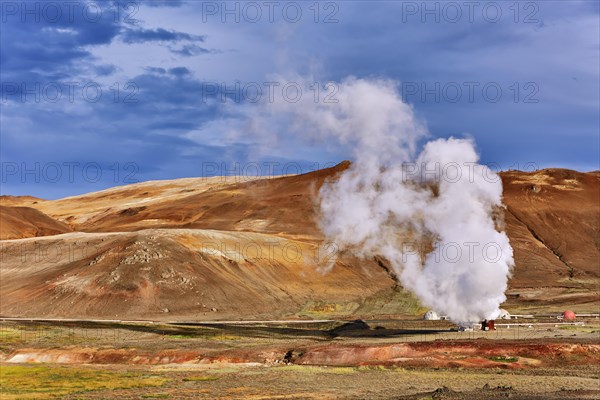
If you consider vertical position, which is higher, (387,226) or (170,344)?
(387,226)

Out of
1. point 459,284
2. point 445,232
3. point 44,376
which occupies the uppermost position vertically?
point 445,232

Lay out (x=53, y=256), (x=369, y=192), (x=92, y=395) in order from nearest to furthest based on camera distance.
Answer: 1. (x=92, y=395)
2. (x=369, y=192)
3. (x=53, y=256)

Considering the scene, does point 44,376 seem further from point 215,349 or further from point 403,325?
point 403,325

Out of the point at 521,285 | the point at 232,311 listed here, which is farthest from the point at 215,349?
the point at 521,285

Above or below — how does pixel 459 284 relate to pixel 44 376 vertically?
above

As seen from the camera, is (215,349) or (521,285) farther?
(521,285)

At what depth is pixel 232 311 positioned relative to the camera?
119 m

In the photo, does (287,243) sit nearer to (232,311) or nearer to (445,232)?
(232,311)

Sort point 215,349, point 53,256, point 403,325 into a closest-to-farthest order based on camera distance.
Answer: point 215,349 → point 403,325 → point 53,256

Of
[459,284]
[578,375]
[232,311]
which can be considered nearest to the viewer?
[578,375]

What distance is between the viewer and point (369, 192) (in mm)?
127188

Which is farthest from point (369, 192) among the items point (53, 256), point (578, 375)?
point (578, 375)

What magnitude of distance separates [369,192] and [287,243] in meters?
35.1

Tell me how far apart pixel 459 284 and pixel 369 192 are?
47.7 m
